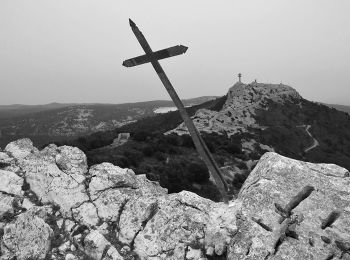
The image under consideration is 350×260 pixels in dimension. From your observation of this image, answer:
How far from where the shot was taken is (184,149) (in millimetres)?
45875

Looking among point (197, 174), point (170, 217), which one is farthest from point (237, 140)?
point (170, 217)

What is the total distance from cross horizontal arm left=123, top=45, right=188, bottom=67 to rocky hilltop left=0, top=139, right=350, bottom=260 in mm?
3403

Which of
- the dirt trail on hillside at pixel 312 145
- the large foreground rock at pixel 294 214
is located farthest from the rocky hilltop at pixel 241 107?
the large foreground rock at pixel 294 214

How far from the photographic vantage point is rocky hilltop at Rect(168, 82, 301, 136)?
6765 cm

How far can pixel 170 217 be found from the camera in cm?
923

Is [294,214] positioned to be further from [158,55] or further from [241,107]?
[241,107]

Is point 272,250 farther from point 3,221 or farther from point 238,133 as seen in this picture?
point 238,133

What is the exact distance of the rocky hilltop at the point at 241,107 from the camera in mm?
67650

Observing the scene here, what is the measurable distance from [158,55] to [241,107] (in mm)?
74472

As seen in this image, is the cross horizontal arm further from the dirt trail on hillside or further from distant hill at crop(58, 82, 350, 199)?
the dirt trail on hillside

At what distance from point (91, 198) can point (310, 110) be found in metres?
87.8

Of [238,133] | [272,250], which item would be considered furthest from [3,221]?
[238,133]

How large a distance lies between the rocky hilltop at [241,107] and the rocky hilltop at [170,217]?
47.1 meters

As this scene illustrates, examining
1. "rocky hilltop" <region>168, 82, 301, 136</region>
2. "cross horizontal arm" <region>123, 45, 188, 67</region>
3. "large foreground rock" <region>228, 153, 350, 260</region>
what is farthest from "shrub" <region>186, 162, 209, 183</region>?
"cross horizontal arm" <region>123, 45, 188, 67</region>
